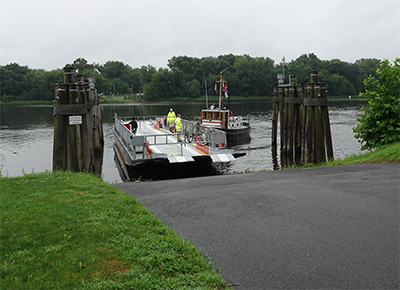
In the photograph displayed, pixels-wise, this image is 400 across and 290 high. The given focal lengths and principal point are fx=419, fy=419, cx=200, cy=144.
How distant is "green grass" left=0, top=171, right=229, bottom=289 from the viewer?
17.5 feet

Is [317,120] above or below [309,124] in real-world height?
above

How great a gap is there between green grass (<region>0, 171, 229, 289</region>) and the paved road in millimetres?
527

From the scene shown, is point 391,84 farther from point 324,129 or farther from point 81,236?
point 81,236

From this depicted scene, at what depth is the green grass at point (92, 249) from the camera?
5328 millimetres

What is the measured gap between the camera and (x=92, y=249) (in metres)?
6.22

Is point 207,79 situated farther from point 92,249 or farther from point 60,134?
point 92,249

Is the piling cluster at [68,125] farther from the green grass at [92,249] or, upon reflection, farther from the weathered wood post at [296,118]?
the weathered wood post at [296,118]

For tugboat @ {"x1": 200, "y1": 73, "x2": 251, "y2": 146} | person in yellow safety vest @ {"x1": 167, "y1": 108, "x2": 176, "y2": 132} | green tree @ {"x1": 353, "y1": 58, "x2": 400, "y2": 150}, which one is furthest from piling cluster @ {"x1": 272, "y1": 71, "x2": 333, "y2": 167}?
tugboat @ {"x1": 200, "y1": 73, "x2": 251, "y2": 146}

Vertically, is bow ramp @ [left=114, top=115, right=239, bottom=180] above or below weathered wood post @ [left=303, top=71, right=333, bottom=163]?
A: below

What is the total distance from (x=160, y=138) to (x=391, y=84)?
14.4 meters

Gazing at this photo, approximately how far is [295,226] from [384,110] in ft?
42.9

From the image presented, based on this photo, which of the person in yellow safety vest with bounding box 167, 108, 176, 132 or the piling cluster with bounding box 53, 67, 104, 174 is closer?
the piling cluster with bounding box 53, 67, 104, 174

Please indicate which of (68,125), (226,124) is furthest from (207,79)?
(68,125)

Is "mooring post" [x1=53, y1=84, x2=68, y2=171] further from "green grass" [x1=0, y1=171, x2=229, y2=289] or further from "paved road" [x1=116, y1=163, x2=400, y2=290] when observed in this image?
"green grass" [x1=0, y1=171, x2=229, y2=289]
